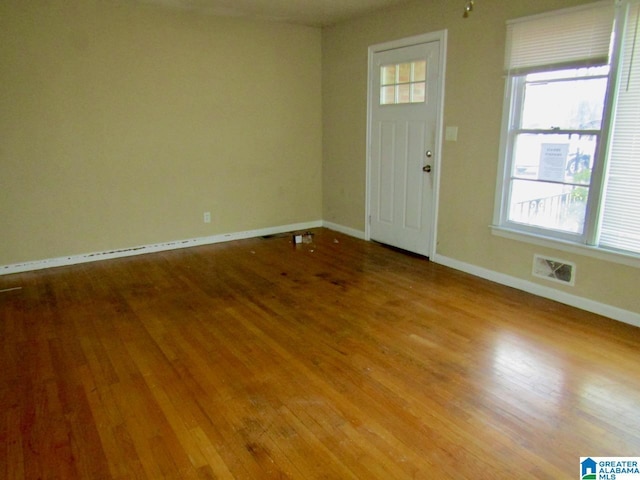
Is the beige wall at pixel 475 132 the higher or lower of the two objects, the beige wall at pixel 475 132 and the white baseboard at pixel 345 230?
the higher

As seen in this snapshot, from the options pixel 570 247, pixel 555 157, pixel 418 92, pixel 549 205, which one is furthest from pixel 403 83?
pixel 570 247

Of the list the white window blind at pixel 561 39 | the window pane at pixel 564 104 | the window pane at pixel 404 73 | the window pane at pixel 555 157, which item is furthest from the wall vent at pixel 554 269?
the window pane at pixel 404 73

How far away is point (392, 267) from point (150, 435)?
9.44 feet

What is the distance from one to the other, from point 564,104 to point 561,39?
0.46 meters

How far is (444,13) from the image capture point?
13.2 ft

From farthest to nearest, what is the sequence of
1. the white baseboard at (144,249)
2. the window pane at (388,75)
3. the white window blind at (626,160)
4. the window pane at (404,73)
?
1. the window pane at (388,75)
2. the window pane at (404,73)
3. the white baseboard at (144,249)
4. the white window blind at (626,160)

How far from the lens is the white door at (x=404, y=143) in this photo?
14.3ft

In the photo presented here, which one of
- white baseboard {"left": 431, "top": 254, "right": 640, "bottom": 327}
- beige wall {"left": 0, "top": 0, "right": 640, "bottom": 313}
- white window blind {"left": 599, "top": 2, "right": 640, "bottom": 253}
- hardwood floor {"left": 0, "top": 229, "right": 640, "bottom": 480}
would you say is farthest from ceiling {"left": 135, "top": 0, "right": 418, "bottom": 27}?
hardwood floor {"left": 0, "top": 229, "right": 640, "bottom": 480}

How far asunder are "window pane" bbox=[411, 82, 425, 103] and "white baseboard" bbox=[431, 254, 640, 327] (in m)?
1.60

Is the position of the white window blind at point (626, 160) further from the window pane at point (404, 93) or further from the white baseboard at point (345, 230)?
the white baseboard at point (345, 230)

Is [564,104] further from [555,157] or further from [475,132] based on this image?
[475,132]

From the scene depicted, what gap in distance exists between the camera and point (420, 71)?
14.4 ft

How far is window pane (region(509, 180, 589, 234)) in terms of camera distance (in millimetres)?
3342

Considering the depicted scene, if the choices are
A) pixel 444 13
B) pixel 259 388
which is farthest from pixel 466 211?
pixel 259 388
